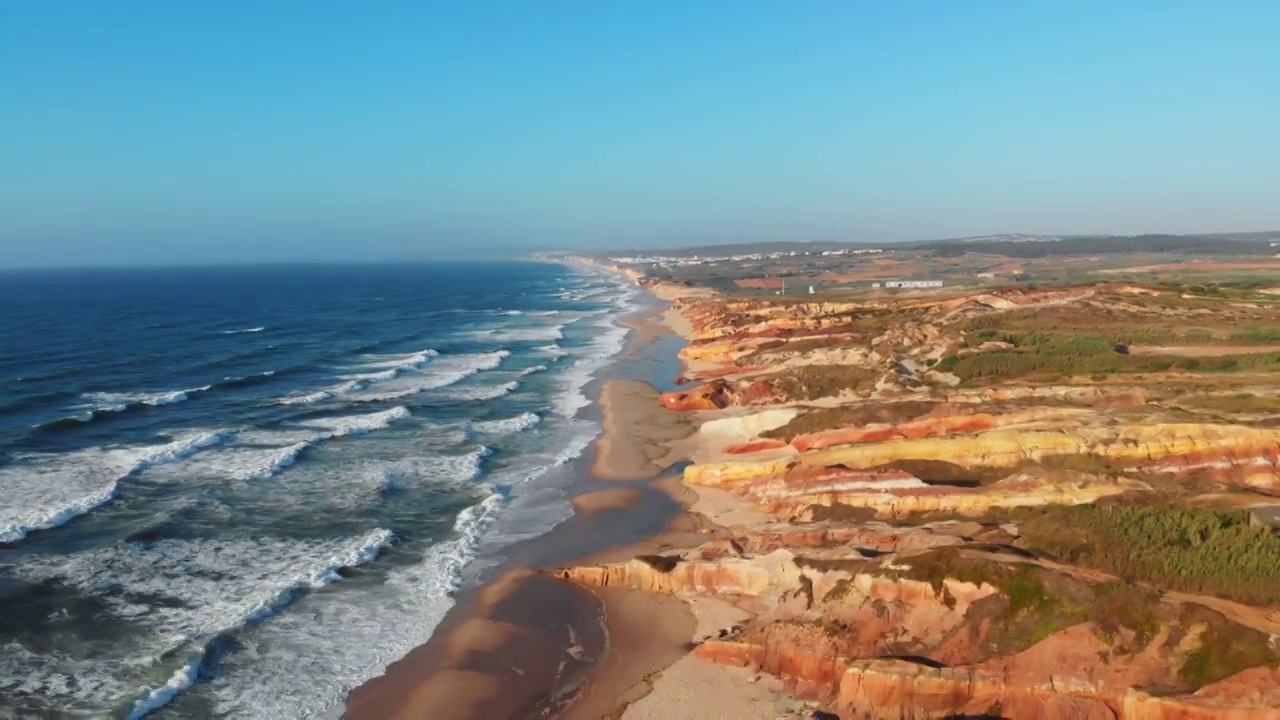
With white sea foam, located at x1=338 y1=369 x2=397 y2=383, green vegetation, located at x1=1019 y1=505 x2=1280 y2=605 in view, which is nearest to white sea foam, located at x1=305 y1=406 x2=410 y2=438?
white sea foam, located at x1=338 y1=369 x2=397 y2=383

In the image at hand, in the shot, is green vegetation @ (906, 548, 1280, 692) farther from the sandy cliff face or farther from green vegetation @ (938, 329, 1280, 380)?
green vegetation @ (938, 329, 1280, 380)

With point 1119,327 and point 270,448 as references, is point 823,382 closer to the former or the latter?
point 1119,327

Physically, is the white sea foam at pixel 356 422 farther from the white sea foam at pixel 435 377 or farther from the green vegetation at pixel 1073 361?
the green vegetation at pixel 1073 361

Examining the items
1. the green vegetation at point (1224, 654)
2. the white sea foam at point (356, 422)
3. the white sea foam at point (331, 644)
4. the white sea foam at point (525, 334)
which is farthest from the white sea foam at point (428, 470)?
the white sea foam at point (525, 334)

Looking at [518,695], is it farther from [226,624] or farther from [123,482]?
[123,482]

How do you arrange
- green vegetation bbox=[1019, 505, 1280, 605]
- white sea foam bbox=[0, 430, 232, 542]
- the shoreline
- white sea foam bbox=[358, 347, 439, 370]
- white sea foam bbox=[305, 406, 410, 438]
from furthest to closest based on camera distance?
white sea foam bbox=[358, 347, 439, 370] < white sea foam bbox=[305, 406, 410, 438] < white sea foam bbox=[0, 430, 232, 542] < the shoreline < green vegetation bbox=[1019, 505, 1280, 605]

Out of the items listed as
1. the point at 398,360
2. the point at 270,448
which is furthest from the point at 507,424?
the point at 398,360
